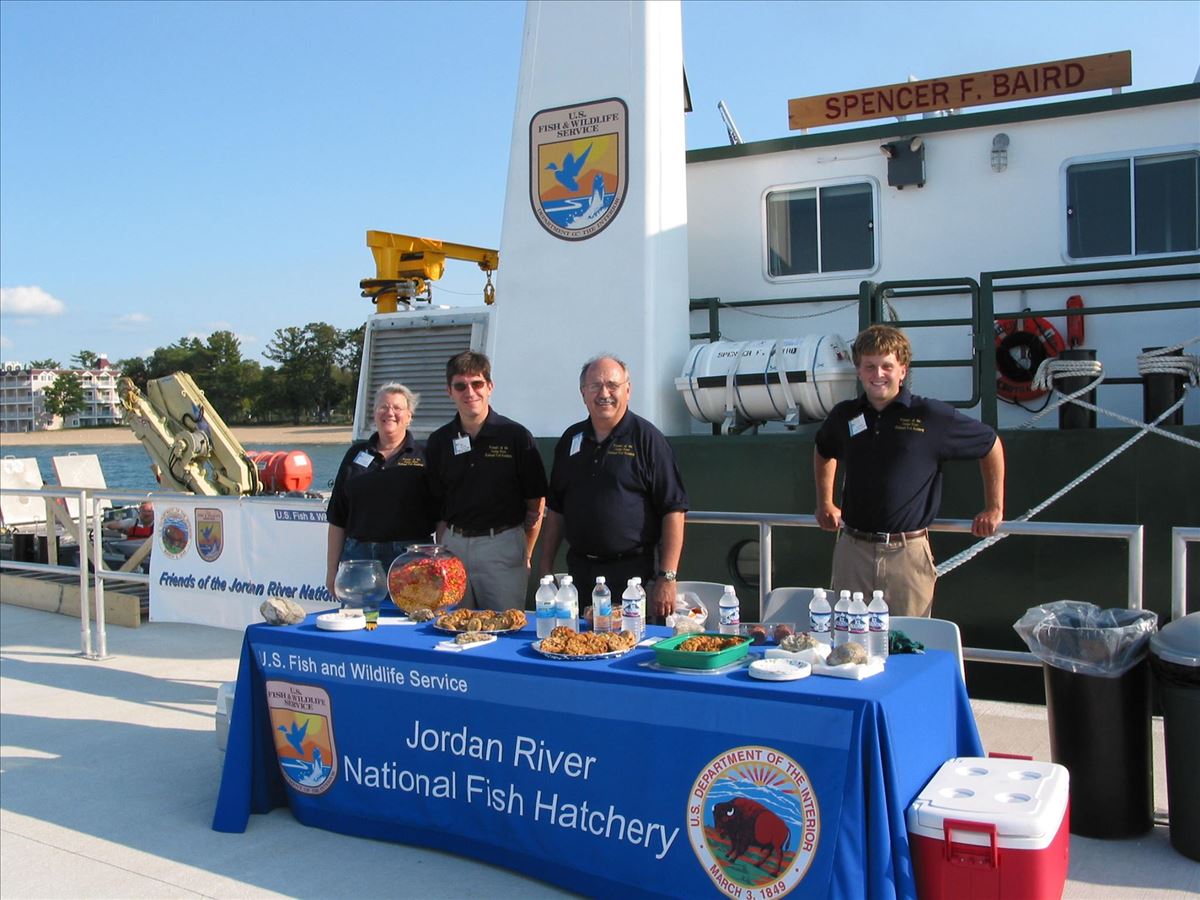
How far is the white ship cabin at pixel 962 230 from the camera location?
22.2 feet

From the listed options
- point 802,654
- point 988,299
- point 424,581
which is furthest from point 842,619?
point 988,299

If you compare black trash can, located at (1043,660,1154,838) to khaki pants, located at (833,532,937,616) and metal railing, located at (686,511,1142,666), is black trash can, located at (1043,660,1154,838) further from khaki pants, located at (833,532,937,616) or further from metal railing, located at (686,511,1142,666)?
khaki pants, located at (833,532,937,616)

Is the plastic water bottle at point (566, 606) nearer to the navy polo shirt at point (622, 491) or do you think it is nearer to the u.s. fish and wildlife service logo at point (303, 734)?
the navy polo shirt at point (622, 491)

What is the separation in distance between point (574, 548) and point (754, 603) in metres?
2.58

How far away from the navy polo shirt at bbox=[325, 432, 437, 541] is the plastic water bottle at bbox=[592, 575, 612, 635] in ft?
4.35

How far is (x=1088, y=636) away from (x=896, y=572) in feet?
2.32

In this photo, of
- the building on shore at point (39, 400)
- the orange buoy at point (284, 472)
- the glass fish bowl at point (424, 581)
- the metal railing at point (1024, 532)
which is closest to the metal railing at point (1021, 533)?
the metal railing at point (1024, 532)

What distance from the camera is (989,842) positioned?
2812 mm

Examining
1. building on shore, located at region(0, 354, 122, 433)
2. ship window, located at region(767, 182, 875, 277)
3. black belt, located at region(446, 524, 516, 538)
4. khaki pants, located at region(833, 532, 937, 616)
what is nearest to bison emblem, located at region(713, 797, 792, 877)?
khaki pants, located at region(833, 532, 937, 616)

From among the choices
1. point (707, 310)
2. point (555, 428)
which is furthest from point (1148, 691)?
point (707, 310)

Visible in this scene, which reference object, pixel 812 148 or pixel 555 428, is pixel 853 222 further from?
pixel 555 428

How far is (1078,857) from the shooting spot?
3.59m

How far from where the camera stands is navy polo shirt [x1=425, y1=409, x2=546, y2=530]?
4.52 m

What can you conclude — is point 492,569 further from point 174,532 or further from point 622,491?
point 174,532
